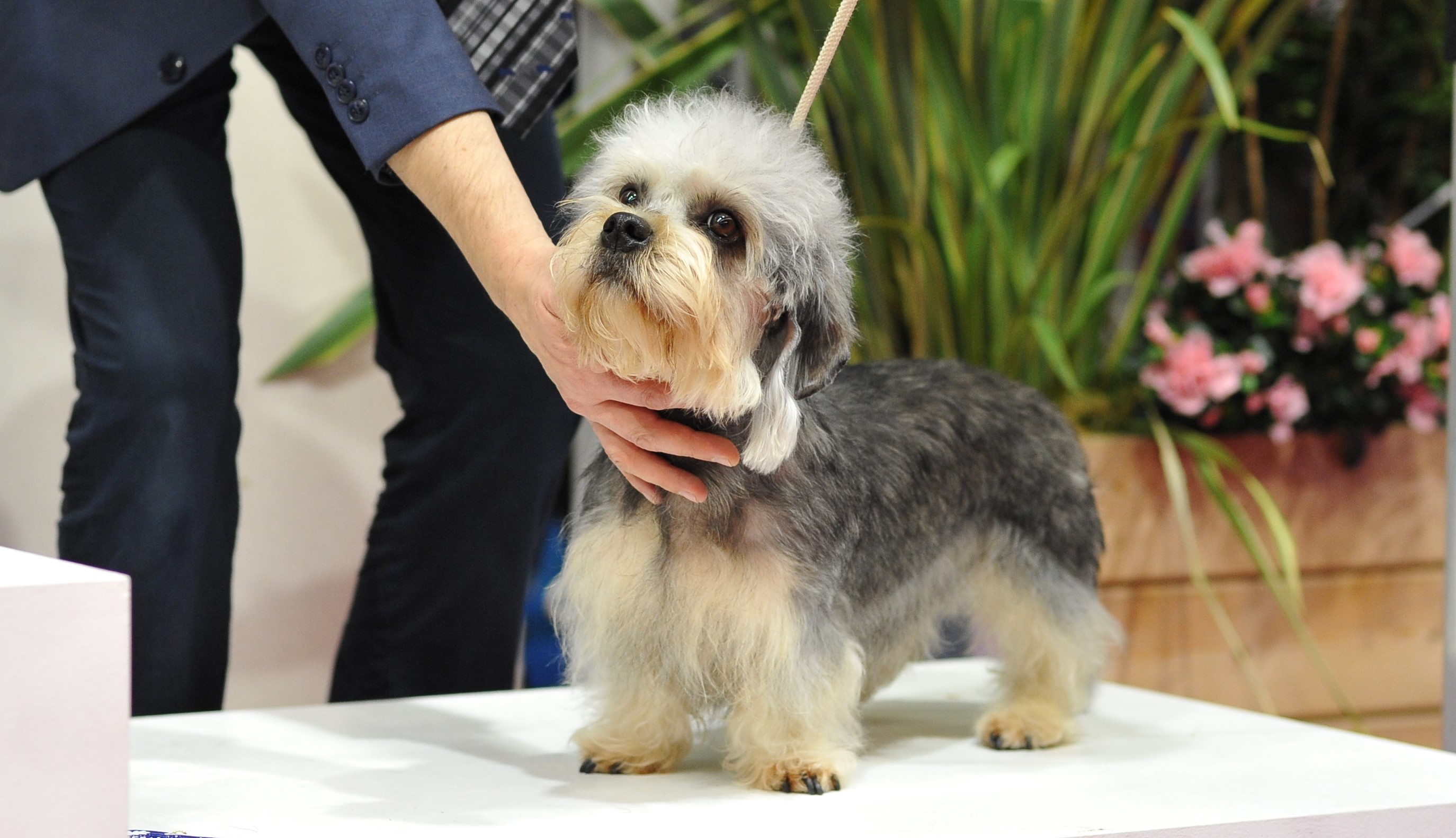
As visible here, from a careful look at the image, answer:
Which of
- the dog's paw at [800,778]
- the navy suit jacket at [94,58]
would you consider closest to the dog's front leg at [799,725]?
the dog's paw at [800,778]

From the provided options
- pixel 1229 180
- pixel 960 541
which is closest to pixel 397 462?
pixel 960 541

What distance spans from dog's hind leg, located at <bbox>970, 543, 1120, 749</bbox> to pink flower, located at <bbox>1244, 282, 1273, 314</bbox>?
1.34 m

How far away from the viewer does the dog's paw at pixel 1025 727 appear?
1.44m

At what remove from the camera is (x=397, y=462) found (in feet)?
5.86

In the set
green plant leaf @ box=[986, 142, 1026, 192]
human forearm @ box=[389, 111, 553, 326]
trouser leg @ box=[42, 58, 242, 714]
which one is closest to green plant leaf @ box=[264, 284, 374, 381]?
trouser leg @ box=[42, 58, 242, 714]

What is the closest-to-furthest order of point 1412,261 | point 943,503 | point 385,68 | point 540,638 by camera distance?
point 385,68, point 943,503, point 1412,261, point 540,638

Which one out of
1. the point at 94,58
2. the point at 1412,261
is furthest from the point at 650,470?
the point at 1412,261

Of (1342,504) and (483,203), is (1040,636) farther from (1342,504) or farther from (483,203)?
(1342,504)

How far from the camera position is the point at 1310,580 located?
8.59 feet

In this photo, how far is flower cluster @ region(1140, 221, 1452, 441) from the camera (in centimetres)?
254

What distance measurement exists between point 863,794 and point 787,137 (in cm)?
60

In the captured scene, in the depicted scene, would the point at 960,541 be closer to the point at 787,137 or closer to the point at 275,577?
the point at 787,137

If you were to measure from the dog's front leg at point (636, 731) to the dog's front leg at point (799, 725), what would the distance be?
7 cm

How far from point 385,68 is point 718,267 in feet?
1.34
